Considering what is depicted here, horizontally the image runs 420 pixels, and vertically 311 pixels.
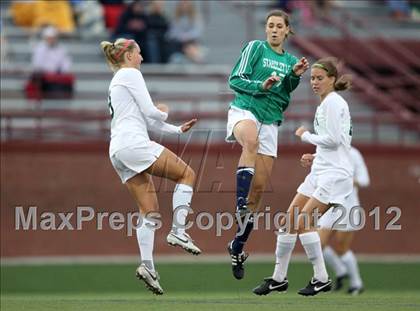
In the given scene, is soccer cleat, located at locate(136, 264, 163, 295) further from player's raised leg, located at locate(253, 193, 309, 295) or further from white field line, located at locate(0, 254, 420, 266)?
white field line, located at locate(0, 254, 420, 266)

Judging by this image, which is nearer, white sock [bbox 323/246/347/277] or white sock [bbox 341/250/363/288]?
white sock [bbox 341/250/363/288]

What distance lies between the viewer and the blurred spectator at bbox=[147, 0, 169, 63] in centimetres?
2294

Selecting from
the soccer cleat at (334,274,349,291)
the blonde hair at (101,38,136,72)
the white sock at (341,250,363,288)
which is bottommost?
the soccer cleat at (334,274,349,291)

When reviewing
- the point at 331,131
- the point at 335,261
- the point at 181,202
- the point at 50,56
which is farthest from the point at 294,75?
the point at 50,56

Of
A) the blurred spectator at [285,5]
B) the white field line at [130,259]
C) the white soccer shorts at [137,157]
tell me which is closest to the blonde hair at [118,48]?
the white soccer shorts at [137,157]

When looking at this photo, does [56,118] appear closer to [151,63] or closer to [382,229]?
[151,63]

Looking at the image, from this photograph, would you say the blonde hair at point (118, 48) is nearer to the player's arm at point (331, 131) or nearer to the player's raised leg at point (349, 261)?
the player's arm at point (331, 131)

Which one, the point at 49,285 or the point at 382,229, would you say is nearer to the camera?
the point at 49,285

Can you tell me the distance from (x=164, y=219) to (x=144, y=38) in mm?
3886

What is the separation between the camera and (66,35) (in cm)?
2350

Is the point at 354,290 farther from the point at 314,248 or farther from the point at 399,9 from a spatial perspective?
the point at 399,9

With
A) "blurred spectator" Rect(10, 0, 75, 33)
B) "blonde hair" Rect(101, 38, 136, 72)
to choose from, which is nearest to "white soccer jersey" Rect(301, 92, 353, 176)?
"blonde hair" Rect(101, 38, 136, 72)

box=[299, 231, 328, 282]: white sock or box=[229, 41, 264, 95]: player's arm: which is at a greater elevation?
box=[229, 41, 264, 95]: player's arm

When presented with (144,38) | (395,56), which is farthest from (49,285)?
(395,56)
